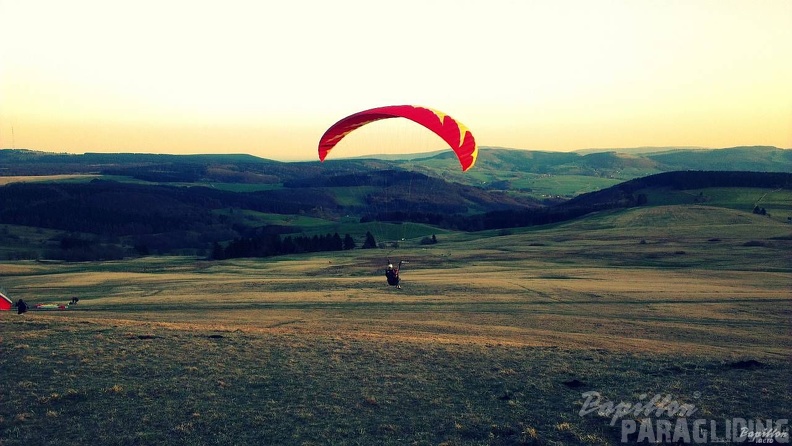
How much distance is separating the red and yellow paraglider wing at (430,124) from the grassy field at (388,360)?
856 centimetres

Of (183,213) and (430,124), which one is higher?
A: (430,124)

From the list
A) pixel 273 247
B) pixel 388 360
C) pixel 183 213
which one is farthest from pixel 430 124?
pixel 183 213

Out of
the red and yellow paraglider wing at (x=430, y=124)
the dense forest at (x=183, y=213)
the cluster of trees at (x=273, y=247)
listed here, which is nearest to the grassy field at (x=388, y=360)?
the red and yellow paraglider wing at (x=430, y=124)

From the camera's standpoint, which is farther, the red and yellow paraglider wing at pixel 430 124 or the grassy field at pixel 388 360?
the red and yellow paraglider wing at pixel 430 124

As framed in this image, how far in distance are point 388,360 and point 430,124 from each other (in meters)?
11.3

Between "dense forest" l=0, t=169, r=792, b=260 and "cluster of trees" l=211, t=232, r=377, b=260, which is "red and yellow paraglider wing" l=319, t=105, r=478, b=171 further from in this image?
"dense forest" l=0, t=169, r=792, b=260

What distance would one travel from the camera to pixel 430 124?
25.8 meters

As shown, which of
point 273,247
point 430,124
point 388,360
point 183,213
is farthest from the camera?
point 183,213

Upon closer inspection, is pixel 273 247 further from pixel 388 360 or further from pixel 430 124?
pixel 388 360

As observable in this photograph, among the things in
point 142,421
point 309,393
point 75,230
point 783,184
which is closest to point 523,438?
point 309,393

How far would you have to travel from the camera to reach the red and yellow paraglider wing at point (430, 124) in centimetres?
2580

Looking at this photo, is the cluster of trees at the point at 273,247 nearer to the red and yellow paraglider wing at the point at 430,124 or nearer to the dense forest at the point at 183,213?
the dense forest at the point at 183,213

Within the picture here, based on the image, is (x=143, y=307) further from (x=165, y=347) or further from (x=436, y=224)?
(x=436, y=224)

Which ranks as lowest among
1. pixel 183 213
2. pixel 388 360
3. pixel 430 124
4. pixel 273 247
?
pixel 273 247
